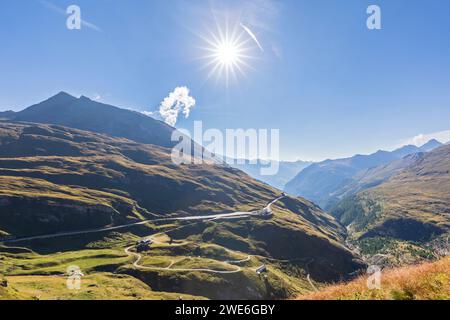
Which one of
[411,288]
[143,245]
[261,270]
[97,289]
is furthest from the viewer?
[143,245]

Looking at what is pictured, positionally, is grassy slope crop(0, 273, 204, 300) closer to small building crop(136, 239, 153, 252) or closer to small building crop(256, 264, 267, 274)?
small building crop(136, 239, 153, 252)

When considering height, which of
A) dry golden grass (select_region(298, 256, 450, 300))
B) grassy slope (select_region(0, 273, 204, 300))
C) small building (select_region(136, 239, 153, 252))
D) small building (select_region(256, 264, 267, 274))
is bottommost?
small building (select_region(256, 264, 267, 274))

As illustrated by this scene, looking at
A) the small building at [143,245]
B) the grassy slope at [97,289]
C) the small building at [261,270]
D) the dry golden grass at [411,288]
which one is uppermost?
the dry golden grass at [411,288]

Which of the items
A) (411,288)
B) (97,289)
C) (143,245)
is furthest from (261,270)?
(411,288)

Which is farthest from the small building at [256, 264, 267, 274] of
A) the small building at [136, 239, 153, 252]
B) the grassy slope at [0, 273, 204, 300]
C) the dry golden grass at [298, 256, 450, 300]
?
the dry golden grass at [298, 256, 450, 300]

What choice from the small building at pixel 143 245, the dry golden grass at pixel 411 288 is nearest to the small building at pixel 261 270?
Answer: the small building at pixel 143 245

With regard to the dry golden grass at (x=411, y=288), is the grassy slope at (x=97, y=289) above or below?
below

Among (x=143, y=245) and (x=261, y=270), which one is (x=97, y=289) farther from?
(x=143, y=245)

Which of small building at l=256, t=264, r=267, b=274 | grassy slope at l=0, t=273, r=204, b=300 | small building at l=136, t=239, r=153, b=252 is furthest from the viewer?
small building at l=136, t=239, r=153, b=252

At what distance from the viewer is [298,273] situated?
6614 inches

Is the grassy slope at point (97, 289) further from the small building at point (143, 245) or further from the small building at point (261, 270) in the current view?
the small building at point (261, 270)

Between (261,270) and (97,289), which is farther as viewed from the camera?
(261,270)

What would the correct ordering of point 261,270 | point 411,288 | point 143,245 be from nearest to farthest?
point 411,288 < point 261,270 < point 143,245
